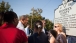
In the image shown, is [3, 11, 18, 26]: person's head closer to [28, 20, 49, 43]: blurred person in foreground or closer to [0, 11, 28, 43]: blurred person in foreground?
[0, 11, 28, 43]: blurred person in foreground

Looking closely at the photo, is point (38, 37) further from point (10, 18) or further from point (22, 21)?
point (10, 18)

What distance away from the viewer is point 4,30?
2.67m

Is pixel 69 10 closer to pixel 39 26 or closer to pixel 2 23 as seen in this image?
pixel 39 26

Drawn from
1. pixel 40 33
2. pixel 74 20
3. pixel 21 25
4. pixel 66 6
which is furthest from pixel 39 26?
pixel 66 6

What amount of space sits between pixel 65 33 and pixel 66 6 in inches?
33.9

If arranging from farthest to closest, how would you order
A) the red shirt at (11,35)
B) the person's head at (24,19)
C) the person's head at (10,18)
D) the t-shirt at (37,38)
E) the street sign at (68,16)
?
1. the street sign at (68,16)
2. the person's head at (24,19)
3. the t-shirt at (37,38)
4. the person's head at (10,18)
5. the red shirt at (11,35)

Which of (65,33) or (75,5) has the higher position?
(75,5)

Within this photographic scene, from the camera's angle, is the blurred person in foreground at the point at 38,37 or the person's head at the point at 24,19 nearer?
the blurred person in foreground at the point at 38,37

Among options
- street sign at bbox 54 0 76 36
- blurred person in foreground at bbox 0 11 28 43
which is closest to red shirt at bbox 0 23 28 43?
blurred person in foreground at bbox 0 11 28 43

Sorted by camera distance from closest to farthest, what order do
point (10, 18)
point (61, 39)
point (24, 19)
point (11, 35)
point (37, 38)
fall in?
point (11, 35)
point (10, 18)
point (37, 38)
point (24, 19)
point (61, 39)

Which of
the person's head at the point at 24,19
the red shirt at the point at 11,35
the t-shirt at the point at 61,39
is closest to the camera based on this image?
the red shirt at the point at 11,35

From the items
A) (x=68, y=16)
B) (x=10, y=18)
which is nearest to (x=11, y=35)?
(x=10, y=18)

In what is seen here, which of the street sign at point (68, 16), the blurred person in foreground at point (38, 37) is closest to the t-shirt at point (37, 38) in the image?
the blurred person in foreground at point (38, 37)

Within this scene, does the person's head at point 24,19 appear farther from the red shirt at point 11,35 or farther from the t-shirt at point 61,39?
the red shirt at point 11,35
